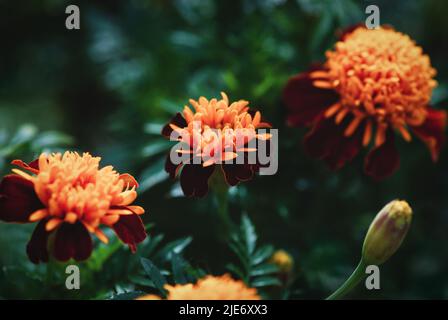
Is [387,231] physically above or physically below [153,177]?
below

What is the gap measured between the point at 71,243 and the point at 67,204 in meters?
0.06

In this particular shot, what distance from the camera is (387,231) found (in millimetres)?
919

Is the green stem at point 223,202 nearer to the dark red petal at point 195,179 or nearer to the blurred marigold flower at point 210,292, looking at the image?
the dark red petal at point 195,179

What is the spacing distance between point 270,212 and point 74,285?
1.61 ft

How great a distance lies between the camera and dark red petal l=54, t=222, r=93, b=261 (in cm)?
84

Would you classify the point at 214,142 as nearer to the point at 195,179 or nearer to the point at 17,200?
the point at 195,179

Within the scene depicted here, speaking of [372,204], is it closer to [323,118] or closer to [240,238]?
[323,118]

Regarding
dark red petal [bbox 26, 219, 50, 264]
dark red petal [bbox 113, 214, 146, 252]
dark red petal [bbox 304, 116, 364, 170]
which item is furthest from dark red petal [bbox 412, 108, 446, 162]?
dark red petal [bbox 26, 219, 50, 264]

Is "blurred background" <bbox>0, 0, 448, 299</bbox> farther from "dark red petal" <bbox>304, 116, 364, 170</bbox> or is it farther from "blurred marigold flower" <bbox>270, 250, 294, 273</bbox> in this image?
"dark red petal" <bbox>304, 116, 364, 170</bbox>

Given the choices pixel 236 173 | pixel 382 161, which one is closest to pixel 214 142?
pixel 236 173

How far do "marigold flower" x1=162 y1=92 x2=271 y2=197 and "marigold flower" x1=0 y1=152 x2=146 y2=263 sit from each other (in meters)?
0.11

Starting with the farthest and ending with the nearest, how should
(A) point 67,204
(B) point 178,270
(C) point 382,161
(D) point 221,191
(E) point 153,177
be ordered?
1. (E) point 153,177
2. (C) point 382,161
3. (D) point 221,191
4. (B) point 178,270
5. (A) point 67,204

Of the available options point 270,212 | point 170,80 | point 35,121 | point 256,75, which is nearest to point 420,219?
point 270,212

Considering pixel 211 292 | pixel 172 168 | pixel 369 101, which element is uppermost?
pixel 369 101
